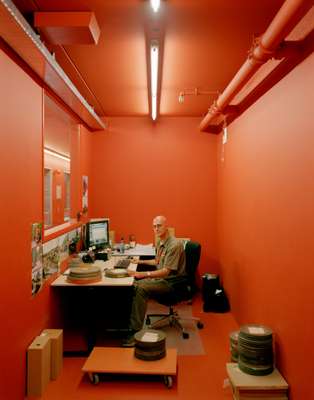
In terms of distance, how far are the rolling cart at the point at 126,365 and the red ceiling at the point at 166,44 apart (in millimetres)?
2782

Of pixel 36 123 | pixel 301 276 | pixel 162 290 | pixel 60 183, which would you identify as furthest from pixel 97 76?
pixel 60 183

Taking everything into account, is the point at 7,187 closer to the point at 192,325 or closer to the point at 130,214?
the point at 192,325

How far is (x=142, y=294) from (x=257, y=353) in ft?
4.45

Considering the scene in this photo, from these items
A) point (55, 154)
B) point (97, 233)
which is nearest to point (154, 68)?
point (97, 233)

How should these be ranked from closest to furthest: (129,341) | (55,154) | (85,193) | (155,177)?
(129,341) → (85,193) → (155,177) → (55,154)

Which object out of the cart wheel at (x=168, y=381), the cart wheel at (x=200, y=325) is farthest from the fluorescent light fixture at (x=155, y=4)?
the cart wheel at (x=200, y=325)

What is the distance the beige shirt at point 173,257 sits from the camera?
3.97 meters

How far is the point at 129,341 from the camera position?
358 centimetres

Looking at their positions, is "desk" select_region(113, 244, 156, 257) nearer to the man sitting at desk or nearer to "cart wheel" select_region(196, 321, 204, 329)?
the man sitting at desk

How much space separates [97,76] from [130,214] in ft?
8.62

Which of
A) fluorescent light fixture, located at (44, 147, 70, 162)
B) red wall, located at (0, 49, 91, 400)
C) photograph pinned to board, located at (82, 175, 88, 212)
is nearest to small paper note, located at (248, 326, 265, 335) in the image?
red wall, located at (0, 49, 91, 400)

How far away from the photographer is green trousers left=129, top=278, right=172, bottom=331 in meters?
3.62

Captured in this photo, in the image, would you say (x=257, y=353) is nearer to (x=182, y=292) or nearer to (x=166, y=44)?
(x=182, y=292)

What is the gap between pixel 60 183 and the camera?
938cm
